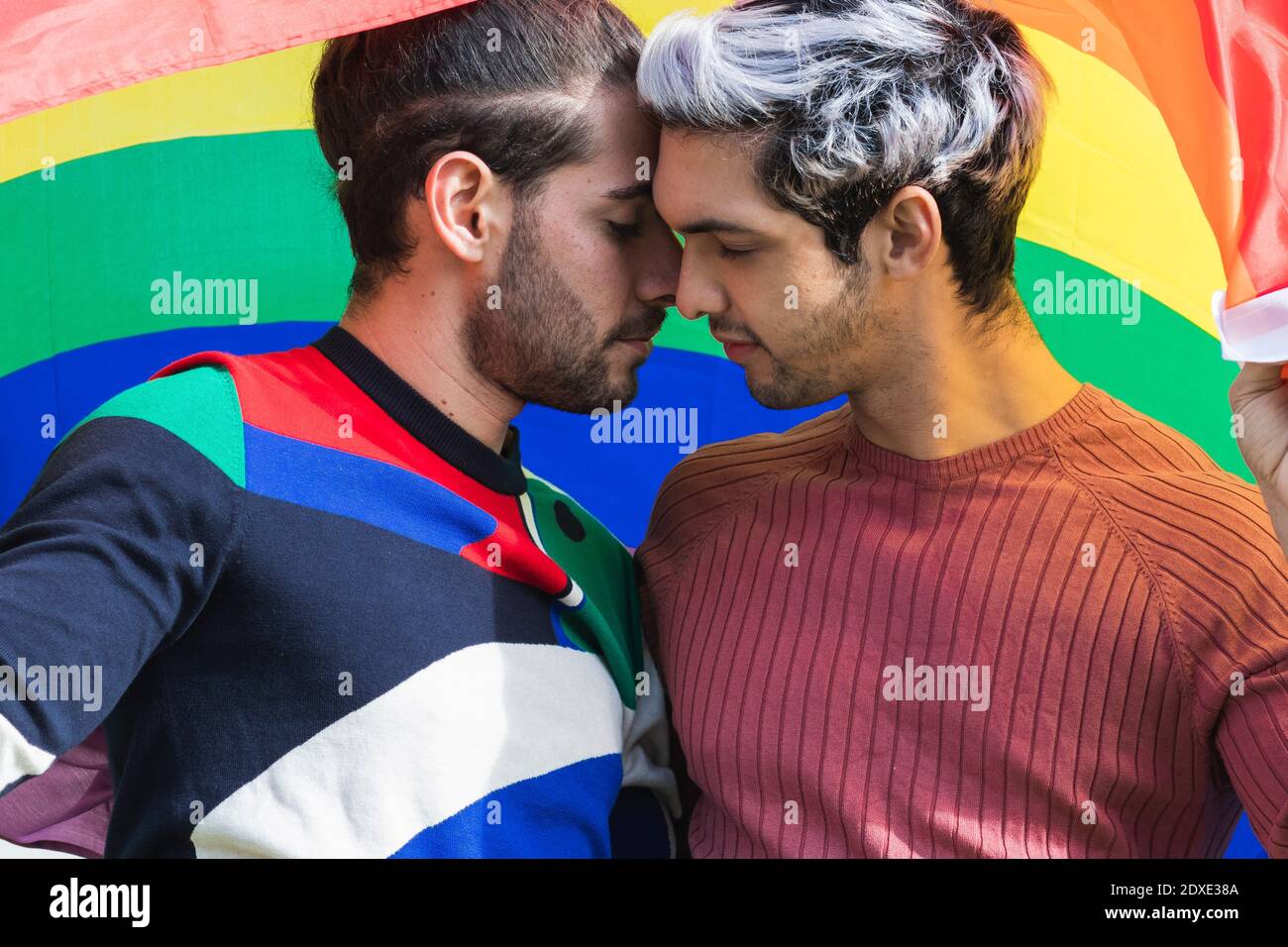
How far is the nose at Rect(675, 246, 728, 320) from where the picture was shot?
164 centimetres

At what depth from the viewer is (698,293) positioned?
5.37 feet

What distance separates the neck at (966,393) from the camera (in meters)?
1.60

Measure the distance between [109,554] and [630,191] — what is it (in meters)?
0.74

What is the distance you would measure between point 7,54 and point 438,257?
53 centimetres

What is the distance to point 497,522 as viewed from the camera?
5.19ft

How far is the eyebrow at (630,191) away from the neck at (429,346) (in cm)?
21

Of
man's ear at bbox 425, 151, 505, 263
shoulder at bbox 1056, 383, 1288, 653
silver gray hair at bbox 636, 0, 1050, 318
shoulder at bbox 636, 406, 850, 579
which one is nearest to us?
shoulder at bbox 1056, 383, 1288, 653

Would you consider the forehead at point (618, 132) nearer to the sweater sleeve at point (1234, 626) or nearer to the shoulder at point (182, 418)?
the shoulder at point (182, 418)

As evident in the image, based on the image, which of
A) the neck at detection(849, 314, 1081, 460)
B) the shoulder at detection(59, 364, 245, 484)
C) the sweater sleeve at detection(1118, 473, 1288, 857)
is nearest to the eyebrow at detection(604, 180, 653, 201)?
the neck at detection(849, 314, 1081, 460)

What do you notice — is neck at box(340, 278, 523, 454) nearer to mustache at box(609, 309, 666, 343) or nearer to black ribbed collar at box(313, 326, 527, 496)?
black ribbed collar at box(313, 326, 527, 496)

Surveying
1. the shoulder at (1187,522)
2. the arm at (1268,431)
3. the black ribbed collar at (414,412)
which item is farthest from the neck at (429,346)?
the arm at (1268,431)

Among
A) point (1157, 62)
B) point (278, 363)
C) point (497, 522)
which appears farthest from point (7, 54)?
point (1157, 62)

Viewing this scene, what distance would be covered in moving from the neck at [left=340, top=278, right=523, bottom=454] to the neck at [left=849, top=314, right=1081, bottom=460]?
47 cm
